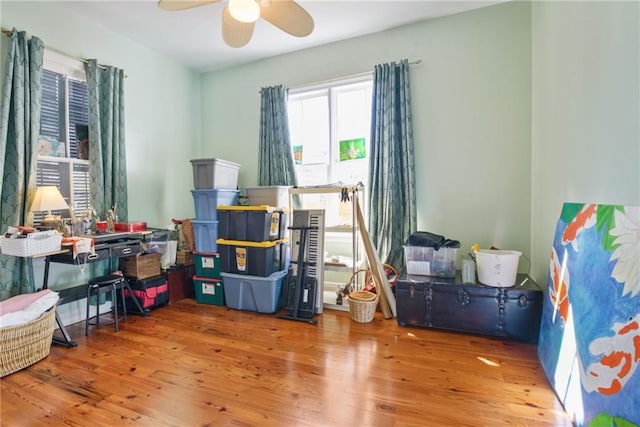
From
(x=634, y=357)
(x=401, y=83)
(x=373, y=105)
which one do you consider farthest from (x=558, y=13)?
(x=634, y=357)

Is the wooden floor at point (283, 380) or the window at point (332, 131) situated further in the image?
the window at point (332, 131)

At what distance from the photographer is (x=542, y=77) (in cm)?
243

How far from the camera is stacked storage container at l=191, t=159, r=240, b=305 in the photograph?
3180 mm

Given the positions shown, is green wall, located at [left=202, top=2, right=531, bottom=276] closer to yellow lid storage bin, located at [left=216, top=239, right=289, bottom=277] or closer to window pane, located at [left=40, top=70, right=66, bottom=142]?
yellow lid storage bin, located at [left=216, top=239, right=289, bottom=277]

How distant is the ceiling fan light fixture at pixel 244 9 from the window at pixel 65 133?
2054 millimetres

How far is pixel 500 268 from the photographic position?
2322 millimetres

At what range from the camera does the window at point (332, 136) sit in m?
3.38

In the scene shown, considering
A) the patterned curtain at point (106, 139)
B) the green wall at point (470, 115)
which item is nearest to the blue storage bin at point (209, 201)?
the patterned curtain at point (106, 139)

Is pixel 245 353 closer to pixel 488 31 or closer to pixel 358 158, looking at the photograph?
pixel 358 158

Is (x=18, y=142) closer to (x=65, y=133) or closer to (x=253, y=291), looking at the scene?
(x=65, y=133)

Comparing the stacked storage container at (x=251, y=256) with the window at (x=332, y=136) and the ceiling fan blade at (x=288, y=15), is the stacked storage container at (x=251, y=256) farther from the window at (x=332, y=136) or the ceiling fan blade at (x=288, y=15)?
the ceiling fan blade at (x=288, y=15)

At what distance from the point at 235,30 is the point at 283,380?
2316mm

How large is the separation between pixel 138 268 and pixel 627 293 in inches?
137

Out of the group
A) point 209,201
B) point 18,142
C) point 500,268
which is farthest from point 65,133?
point 500,268
